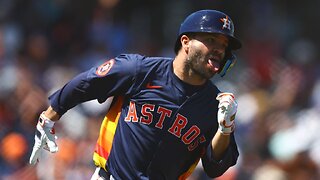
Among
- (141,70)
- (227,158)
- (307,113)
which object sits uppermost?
(141,70)

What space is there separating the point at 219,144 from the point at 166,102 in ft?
1.68

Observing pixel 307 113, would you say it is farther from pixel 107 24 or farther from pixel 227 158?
pixel 227 158

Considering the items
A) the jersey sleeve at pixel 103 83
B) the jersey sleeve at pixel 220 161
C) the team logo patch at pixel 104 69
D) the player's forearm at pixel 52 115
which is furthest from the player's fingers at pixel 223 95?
the player's forearm at pixel 52 115

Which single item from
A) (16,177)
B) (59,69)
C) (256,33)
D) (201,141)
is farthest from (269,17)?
(201,141)

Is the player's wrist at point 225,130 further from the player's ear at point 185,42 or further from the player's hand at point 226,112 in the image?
the player's ear at point 185,42

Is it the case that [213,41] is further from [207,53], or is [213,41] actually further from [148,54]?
[148,54]

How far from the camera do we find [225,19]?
258 inches

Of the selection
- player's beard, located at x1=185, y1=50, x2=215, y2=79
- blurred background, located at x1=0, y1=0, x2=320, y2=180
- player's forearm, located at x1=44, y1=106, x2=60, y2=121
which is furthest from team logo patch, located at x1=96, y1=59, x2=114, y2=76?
blurred background, located at x1=0, y1=0, x2=320, y2=180

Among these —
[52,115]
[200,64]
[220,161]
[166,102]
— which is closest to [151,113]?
[166,102]

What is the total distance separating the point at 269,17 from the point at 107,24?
287cm

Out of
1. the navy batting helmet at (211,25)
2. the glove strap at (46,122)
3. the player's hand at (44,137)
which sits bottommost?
the player's hand at (44,137)

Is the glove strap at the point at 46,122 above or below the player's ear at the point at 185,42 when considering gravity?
below

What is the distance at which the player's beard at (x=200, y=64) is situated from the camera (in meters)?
6.54

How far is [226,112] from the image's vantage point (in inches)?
252
